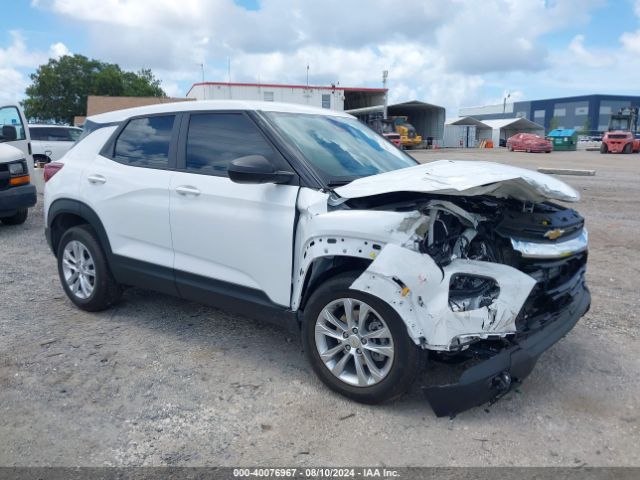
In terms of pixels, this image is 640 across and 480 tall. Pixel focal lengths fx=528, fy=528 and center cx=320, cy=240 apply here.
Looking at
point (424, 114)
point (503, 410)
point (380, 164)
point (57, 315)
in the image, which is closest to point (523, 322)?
point (503, 410)

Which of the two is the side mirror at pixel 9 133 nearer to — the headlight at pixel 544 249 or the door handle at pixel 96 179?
the door handle at pixel 96 179

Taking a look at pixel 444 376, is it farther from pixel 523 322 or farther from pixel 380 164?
pixel 380 164

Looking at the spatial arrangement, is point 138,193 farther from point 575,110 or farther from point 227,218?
point 575,110

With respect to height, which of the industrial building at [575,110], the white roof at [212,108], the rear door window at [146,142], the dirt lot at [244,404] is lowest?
the dirt lot at [244,404]

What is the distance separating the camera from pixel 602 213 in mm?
9594

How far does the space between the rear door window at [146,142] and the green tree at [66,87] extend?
5702cm

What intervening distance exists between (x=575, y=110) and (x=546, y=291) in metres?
123

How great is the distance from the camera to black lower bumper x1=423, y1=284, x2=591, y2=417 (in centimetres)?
277

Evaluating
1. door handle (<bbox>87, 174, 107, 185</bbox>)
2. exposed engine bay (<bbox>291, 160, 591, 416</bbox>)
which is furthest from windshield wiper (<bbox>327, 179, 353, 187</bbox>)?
door handle (<bbox>87, 174, 107, 185</bbox>)

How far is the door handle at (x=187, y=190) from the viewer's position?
3.76 m

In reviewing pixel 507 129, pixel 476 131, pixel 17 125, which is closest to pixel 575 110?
pixel 507 129

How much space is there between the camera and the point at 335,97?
4562 cm

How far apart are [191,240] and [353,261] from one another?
1321mm

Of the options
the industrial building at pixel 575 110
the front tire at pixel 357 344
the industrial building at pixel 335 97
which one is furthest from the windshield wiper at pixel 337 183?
the industrial building at pixel 575 110
